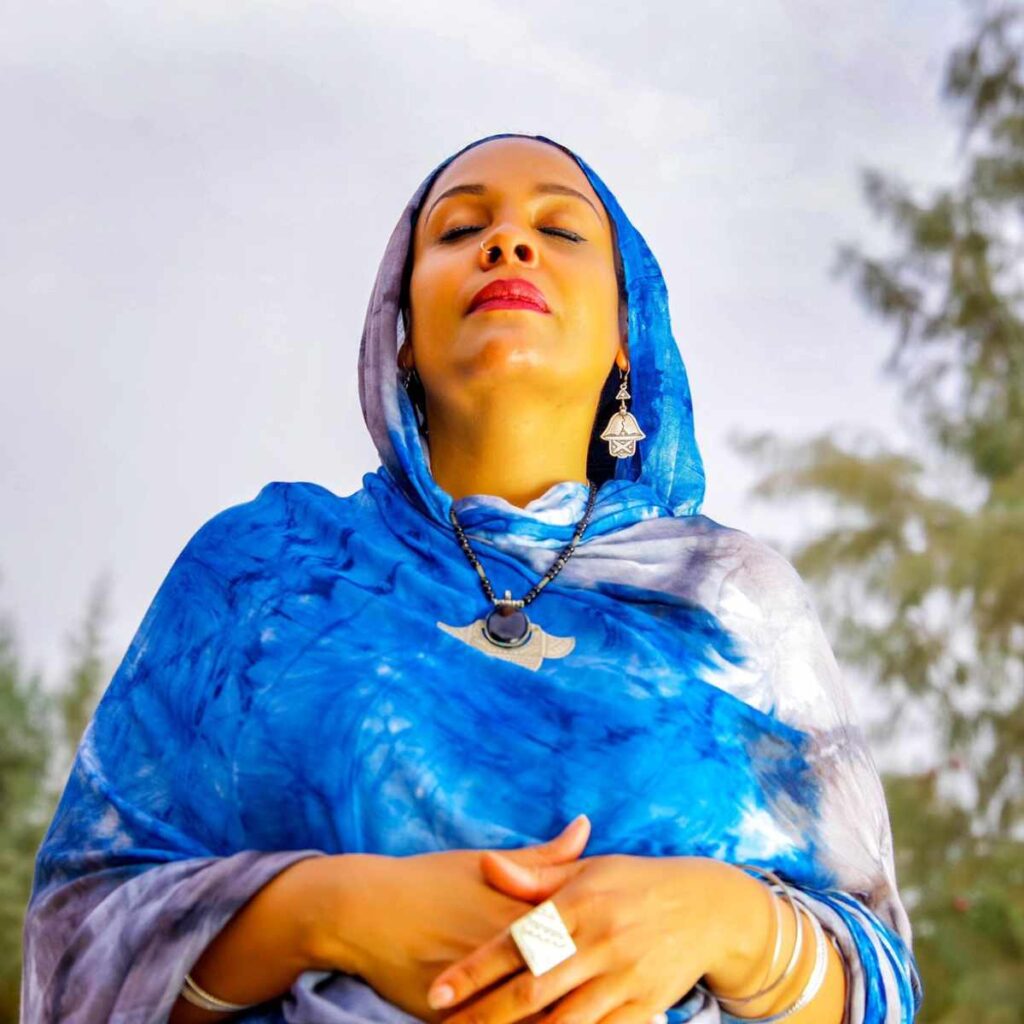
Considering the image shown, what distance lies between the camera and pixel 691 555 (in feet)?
6.21

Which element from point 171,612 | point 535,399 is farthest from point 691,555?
point 171,612

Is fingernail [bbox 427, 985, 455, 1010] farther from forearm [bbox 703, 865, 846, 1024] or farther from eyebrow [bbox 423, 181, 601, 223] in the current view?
eyebrow [bbox 423, 181, 601, 223]

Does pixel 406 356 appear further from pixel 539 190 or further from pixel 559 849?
pixel 559 849

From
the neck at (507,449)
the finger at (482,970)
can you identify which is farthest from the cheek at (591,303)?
the finger at (482,970)

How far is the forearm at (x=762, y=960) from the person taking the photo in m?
1.47

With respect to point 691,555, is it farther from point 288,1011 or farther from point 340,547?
point 288,1011

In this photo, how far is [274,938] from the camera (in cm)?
146

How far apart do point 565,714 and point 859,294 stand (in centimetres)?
820

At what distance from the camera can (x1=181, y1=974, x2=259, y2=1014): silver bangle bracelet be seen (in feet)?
4.96

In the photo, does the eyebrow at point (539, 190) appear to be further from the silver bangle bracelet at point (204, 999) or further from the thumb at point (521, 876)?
the silver bangle bracelet at point (204, 999)

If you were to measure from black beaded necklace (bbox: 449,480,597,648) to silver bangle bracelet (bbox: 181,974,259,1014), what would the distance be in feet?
1.51

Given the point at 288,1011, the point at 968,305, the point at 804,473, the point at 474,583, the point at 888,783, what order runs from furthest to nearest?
the point at 968,305 < the point at 804,473 < the point at 888,783 < the point at 474,583 < the point at 288,1011

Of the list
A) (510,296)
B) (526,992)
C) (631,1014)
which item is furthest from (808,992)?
(510,296)

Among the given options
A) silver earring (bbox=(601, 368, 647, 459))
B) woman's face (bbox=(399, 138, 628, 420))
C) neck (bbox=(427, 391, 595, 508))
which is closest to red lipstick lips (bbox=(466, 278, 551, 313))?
woman's face (bbox=(399, 138, 628, 420))
